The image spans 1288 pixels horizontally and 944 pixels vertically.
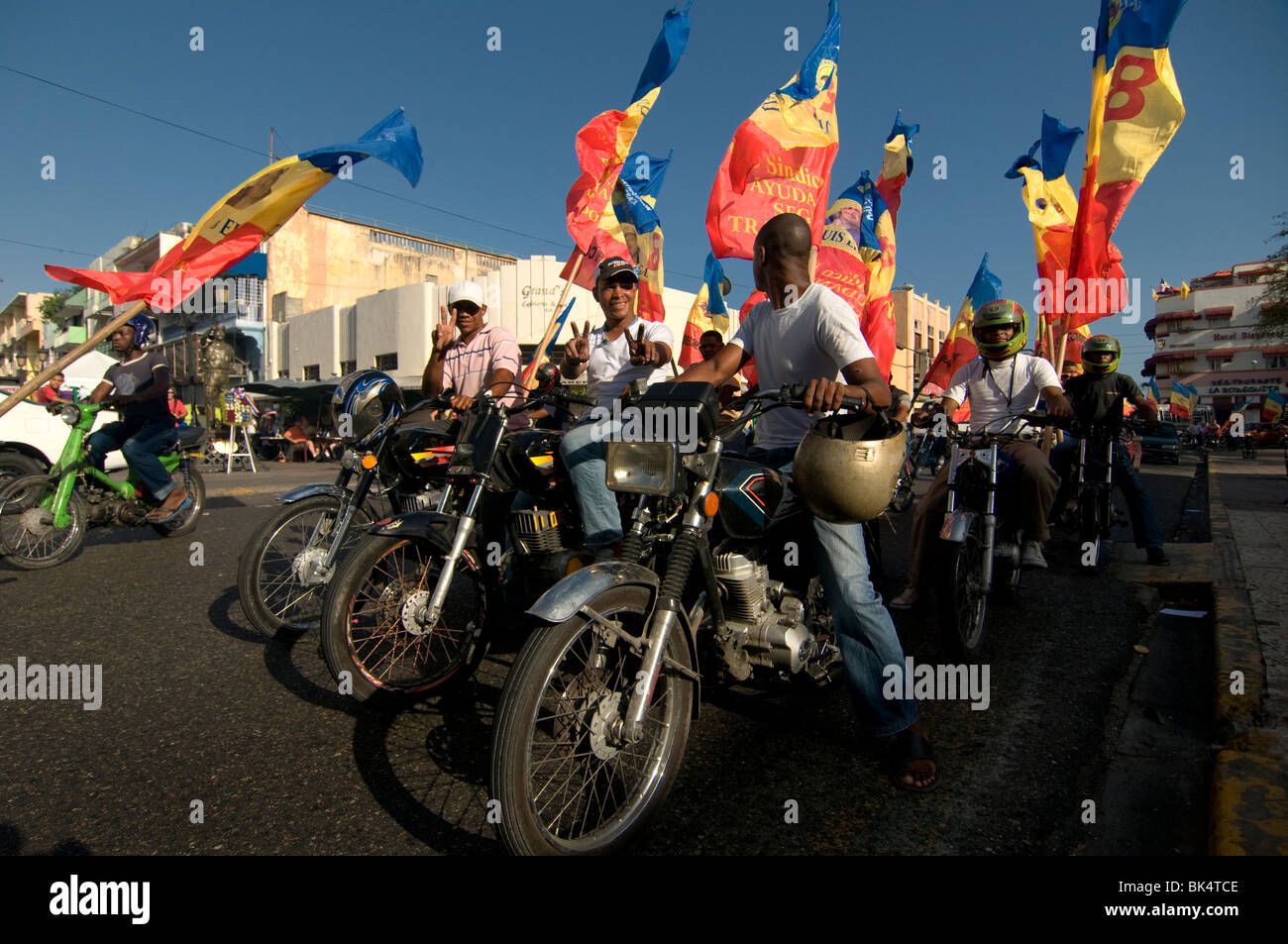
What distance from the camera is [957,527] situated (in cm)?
363

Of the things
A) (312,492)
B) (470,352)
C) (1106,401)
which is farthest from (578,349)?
(1106,401)

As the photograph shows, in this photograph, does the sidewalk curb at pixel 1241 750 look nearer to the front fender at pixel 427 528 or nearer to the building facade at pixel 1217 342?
the front fender at pixel 427 528

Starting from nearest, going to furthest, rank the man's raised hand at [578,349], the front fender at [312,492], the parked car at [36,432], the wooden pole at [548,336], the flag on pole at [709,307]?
the front fender at [312,492] < the man's raised hand at [578,349] < the wooden pole at [548,336] < the parked car at [36,432] < the flag on pole at [709,307]

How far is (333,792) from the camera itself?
2.29m

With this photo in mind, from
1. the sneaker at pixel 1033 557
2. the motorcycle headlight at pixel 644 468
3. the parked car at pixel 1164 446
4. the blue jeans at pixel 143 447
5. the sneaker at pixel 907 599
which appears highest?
the parked car at pixel 1164 446

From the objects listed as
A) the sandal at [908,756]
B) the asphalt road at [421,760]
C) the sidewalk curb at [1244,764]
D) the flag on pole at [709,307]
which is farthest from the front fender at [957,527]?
the flag on pole at [709,307]

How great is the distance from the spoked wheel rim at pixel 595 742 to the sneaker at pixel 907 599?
2.64 metres

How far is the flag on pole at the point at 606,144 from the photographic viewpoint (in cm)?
750

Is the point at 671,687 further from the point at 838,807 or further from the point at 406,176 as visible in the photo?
the point at 406,176

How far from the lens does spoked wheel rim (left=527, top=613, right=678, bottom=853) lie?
1940 millimetres

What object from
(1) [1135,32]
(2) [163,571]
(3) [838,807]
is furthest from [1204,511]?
(2) [163,571]

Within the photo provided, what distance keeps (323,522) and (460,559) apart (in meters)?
1.32

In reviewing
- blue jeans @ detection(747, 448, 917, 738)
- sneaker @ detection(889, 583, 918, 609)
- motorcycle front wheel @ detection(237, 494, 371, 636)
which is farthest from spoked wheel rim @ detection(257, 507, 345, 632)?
sneaker @ detection(889, 583, 918, 609)

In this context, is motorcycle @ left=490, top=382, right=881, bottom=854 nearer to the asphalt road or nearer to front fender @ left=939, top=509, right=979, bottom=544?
the asphalt road
